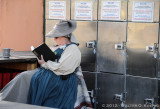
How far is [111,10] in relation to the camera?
4824 millimetres

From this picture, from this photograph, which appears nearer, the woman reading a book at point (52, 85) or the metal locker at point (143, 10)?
the woman reading a book at point (52, 85)

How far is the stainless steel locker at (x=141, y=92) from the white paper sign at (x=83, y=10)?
3.81ft

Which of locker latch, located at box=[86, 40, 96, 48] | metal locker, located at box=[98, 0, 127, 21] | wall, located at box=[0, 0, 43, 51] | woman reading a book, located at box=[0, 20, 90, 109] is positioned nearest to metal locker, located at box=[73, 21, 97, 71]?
locker latch, located at box=[86, 40, 96, 48]

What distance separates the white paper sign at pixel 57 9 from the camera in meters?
5.25

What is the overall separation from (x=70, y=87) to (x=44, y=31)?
2052 mm

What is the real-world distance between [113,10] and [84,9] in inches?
19.7

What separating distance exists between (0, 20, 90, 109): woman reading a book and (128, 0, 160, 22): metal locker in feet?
4.32

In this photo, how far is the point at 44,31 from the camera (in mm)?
5477

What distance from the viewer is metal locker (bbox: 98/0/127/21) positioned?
15.4ft

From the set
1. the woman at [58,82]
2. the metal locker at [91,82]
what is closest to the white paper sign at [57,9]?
the metal locker at [91,82]

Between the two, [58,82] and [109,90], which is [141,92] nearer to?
[109,90]

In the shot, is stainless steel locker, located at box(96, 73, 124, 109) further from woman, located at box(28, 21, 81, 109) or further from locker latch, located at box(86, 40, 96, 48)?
woman, located at box(28, 21, 81, 109)

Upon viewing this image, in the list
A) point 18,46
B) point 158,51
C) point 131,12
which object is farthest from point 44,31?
point 158,51

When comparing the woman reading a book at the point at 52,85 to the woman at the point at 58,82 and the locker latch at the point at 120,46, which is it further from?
the locker latch at the point at 120,46
